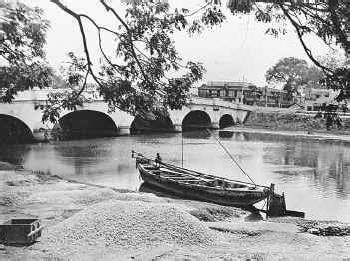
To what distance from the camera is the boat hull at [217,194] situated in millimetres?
22547

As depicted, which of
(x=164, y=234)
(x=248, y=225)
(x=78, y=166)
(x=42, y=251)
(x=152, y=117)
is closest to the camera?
(x=152, y=117)

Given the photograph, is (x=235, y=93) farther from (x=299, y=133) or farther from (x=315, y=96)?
(x=299, y=133)

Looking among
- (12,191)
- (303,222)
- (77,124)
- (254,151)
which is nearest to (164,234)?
(303,222)

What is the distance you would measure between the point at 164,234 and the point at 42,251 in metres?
3.23

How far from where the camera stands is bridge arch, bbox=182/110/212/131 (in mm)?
85287

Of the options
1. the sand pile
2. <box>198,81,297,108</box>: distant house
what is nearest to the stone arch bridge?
the sand pile

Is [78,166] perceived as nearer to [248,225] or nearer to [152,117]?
[248,225]

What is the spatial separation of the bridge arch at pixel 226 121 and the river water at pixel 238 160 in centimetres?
2906

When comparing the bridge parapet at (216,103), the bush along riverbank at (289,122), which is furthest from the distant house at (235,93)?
the bush along riverbank at (289,122)

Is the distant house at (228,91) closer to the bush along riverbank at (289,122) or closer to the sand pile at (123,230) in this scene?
the bush along riverbank at (289,122)

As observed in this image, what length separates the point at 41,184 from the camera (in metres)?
24.1

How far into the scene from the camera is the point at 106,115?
2424 inches

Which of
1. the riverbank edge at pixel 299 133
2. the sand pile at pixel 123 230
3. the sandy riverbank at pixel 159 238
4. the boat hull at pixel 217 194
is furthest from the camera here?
the riverbank edge at pixel 299 133

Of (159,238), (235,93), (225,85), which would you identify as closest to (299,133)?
(235,93)
